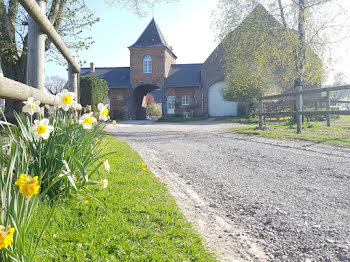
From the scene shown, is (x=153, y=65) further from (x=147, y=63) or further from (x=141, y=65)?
(x=141, y=65)

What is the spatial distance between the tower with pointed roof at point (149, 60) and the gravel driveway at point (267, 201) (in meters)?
26.4

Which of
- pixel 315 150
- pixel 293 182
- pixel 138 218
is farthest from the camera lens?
pixel 315 150

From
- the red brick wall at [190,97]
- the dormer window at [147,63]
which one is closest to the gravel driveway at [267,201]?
the red brick wall at [190,97]

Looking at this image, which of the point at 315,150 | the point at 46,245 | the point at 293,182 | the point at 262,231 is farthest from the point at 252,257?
the point at 315,150

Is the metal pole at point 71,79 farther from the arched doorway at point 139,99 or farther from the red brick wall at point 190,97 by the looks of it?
the arched doorway at point 139,99

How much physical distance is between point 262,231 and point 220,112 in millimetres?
28598

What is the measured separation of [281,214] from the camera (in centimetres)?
312

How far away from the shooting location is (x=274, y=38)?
13.2m

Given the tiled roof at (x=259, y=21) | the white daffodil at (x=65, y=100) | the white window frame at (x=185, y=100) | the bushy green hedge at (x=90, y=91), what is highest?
the tiled roof at (x=259, y=21)

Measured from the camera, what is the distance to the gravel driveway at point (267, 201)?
95.7 inches

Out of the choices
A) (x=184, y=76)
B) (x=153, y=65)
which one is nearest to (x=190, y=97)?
(x=184, y=76)

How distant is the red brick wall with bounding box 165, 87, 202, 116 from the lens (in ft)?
102

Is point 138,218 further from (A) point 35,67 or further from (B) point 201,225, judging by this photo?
(A) point 35,67

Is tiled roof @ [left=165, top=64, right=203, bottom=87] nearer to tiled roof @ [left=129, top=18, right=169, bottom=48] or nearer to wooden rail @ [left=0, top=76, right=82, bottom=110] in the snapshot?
tiled roof @ [left=129, top=18, right=169, bottom=48]
